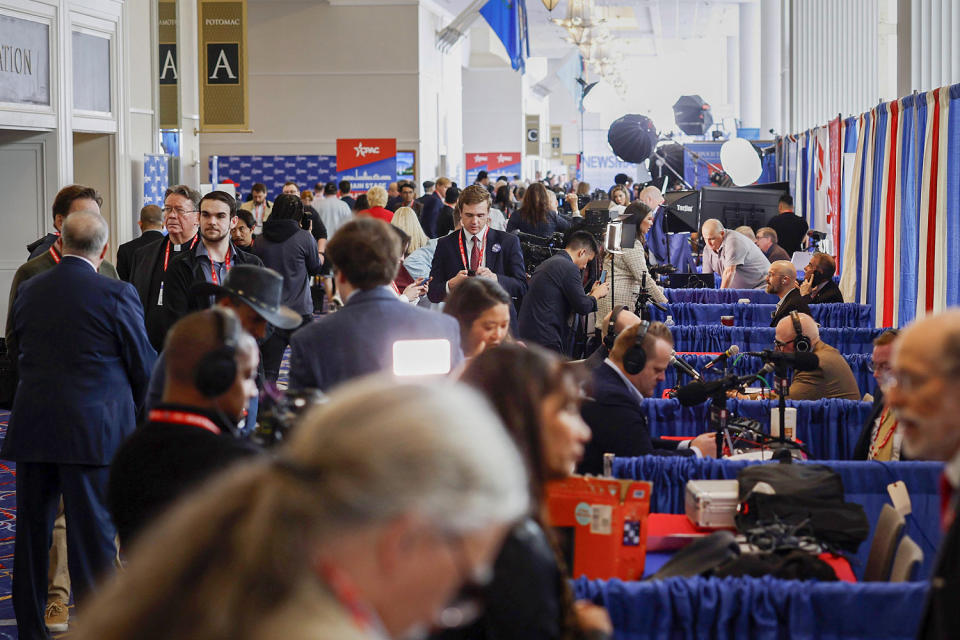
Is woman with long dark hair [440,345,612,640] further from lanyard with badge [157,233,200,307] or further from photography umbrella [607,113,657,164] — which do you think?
photography umbrella [607,113,657,164]

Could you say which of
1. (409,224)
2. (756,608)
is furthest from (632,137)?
(756,608)

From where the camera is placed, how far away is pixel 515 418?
1803 mm

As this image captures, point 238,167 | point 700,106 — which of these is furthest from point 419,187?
point 700,106

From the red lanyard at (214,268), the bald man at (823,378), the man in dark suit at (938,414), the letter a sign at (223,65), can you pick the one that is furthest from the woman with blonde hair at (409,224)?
the man in dark suit at (938,414)

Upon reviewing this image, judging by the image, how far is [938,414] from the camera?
1609 millimetres

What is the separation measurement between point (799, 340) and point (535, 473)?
4007 millimetres

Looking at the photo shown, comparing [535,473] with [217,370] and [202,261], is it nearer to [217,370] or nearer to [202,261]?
[217,370]

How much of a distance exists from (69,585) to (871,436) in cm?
317

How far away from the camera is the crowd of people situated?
0.90 metres

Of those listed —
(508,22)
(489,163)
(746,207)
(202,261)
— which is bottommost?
(202,261)

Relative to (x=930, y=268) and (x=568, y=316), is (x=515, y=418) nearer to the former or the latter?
(x=568, y=316)

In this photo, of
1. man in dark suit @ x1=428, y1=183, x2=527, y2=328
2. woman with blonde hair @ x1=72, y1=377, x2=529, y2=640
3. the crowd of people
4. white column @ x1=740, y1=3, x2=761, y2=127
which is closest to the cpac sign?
the crowd of people

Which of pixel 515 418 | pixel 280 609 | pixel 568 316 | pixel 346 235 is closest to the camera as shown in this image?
pixel 280 609

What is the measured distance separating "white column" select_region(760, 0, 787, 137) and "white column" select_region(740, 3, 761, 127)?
8509 millimetres
